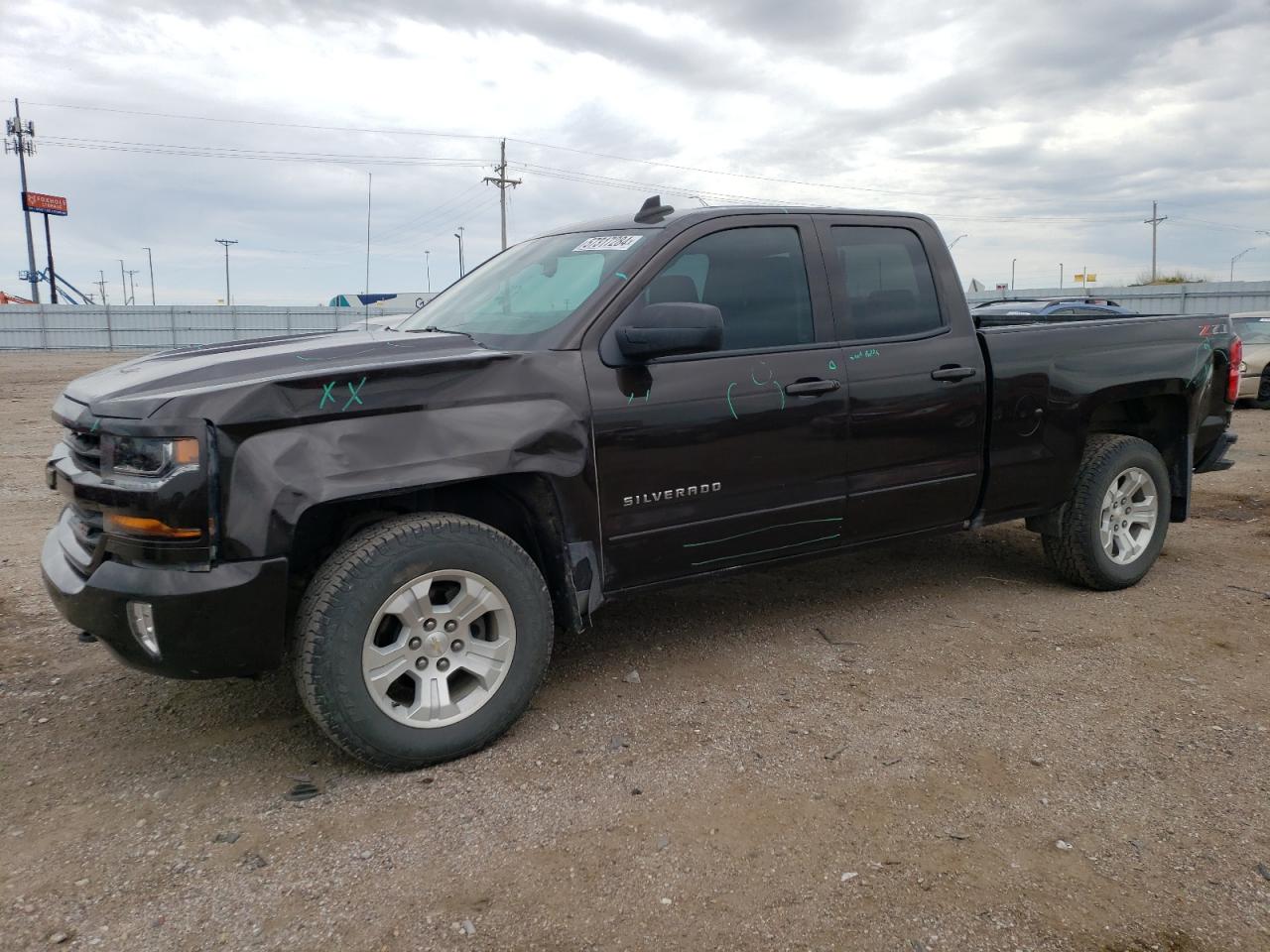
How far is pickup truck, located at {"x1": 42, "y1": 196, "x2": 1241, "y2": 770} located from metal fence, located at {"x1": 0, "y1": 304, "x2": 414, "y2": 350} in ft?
107

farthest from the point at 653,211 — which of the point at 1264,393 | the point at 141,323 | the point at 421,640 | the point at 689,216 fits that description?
the point at 141,323

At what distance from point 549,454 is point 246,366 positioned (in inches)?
40.6

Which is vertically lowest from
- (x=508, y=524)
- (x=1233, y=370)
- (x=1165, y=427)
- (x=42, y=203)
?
(x=508, y=524)

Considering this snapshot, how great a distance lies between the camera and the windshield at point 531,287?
3.64 metres

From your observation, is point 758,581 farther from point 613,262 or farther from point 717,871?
point 717,871

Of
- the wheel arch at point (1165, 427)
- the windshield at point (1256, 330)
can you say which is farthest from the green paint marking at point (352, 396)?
the windshield at point (1256, 330)

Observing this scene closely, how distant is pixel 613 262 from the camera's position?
145 inches

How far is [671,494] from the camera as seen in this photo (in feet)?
11.7

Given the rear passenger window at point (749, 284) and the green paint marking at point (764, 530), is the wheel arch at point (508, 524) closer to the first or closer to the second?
the green paint marking at point (764, 530)

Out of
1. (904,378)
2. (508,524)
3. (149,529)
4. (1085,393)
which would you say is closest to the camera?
(149,529)

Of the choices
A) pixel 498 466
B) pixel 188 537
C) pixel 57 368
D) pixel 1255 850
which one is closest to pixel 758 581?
pixel 498 466

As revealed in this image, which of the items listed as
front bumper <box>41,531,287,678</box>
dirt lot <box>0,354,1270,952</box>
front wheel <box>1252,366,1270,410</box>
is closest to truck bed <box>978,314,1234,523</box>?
dirt lot <box>0,354,1270,952</box>

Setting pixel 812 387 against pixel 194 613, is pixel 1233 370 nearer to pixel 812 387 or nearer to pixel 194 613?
pixel 812 387

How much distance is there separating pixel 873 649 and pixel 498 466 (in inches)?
79.2
